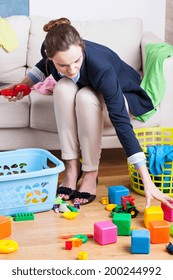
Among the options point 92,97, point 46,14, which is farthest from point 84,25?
point 92,97

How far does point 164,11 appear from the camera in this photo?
12.1 ft

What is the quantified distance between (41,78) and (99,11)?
1027mm

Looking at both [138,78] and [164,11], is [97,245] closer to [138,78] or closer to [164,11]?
[138,78]

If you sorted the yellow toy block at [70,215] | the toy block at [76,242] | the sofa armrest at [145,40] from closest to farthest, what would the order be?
the toy block at [76,242]
the yellow toy block at [70,215]
the sofa armrest at [145,40]

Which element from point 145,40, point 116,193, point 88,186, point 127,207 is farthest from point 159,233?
point 145,40

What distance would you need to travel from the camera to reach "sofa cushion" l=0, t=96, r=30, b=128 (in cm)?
282

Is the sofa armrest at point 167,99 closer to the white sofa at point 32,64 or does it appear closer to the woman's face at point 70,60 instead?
the white sofa at point 32,64

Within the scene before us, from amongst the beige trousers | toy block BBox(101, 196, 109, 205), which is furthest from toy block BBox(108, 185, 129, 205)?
the beige trousers

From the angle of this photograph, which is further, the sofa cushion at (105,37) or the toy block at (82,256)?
the sofa cushion at (105,37)

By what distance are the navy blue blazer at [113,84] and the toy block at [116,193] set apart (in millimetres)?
228

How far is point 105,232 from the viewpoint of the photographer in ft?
7.11

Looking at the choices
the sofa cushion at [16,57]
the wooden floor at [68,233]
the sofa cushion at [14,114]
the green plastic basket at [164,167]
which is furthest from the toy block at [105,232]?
the sofa cushion at [16,57]

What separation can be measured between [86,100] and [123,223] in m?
0.54

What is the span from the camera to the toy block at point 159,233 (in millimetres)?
2195
